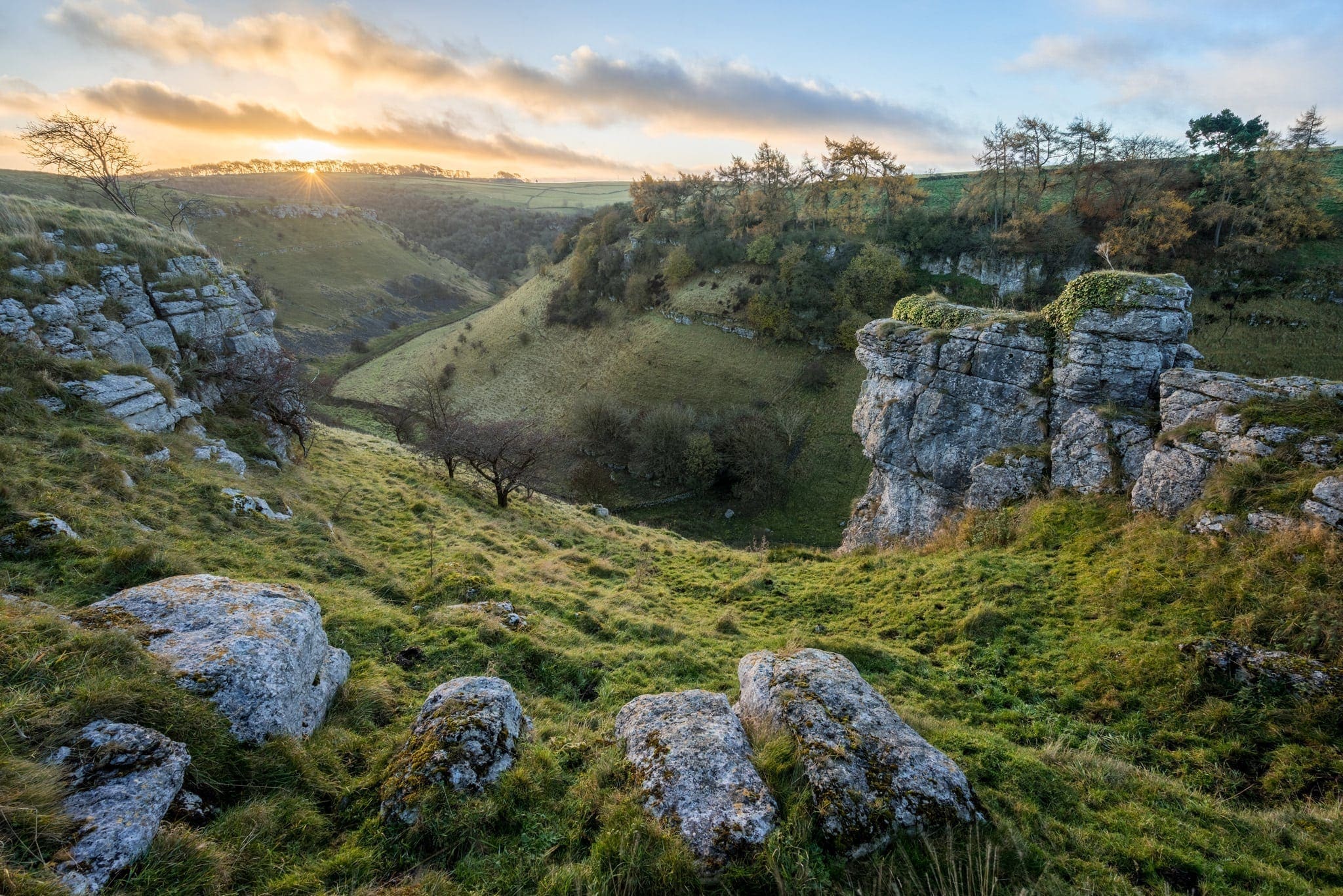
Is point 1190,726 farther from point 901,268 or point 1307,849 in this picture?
point 901,268

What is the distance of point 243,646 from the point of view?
570 cm

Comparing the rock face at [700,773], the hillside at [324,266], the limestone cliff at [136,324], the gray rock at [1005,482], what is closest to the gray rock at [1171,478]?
the gray rock at [1005,482]

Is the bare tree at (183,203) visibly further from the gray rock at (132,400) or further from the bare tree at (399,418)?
the gray rock at (132,400)

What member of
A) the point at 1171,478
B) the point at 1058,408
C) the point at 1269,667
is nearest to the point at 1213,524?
the point at 1171,478

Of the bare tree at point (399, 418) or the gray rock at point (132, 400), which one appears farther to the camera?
the bare tree at point (399, 418)

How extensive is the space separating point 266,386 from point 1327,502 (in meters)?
30.5

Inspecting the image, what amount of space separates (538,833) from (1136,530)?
15.1m

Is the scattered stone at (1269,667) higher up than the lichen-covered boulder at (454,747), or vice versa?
the lichen-covered boulder at (454,747)

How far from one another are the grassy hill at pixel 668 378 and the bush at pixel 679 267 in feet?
Result: 3.96

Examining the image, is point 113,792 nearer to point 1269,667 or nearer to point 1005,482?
point 1269,667

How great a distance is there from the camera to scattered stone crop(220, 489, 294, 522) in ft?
40.8

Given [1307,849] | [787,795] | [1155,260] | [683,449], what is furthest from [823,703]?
[1155,260]

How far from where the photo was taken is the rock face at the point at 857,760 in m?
4.85

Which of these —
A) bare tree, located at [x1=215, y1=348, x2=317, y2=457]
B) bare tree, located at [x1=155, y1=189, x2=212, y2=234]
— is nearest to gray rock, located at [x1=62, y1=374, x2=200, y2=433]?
bare tree, located at [x1=215, y1=348, x2=317, y2=457]
